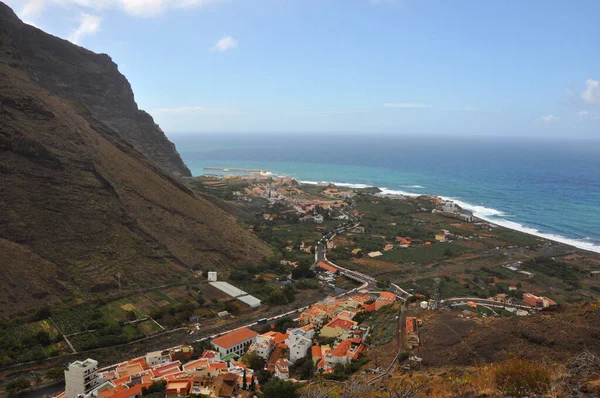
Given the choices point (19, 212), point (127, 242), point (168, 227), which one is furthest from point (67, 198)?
point (168, 227)

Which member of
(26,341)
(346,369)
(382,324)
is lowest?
(26,341)

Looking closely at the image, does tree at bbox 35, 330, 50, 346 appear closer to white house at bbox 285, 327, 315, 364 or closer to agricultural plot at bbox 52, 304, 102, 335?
agricultural plot at bbox 52, 304, 102, 335

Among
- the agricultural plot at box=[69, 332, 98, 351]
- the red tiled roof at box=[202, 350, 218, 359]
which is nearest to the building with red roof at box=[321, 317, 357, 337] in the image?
the red tiled roof at box=[202, 350, 218, 359]

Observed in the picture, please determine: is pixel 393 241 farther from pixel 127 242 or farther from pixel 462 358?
pixel 462 358

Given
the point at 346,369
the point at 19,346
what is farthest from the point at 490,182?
the point at 19,346

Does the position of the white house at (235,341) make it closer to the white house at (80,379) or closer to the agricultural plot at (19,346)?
the white house at (80,379)

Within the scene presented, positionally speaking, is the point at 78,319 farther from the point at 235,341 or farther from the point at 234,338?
the point at 235,341
